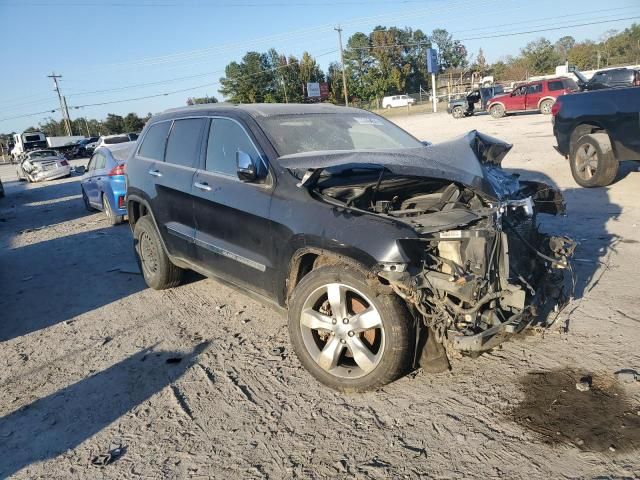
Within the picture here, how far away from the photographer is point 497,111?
96.6 feet

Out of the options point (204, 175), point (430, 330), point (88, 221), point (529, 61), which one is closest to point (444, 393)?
point (430, 330)

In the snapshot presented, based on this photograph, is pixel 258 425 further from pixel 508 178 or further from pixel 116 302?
pixel 116 302

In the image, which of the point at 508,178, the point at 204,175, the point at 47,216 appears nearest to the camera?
the point at 508,178

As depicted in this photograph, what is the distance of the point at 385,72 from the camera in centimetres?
8194

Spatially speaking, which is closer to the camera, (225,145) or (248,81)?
(225,145)

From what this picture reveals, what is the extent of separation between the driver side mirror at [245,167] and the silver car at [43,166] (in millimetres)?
23800

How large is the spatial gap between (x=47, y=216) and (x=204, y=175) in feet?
33.7

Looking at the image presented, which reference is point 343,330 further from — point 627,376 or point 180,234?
point 180,234

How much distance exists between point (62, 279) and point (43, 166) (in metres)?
20.3

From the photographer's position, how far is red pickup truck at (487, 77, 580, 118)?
27.9 m

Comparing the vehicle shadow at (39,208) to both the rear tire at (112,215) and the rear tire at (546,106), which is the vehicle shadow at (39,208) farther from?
the rear tire at (546,106)

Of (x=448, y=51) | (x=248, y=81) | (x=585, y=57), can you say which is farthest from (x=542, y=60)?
(x=248, y=81)

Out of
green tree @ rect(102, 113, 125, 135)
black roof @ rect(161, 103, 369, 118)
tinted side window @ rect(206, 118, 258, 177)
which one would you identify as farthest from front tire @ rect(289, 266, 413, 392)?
green tree @ rect(102, 113, 125, 135)

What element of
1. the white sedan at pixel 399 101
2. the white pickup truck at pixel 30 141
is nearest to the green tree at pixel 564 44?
the white sedan at pixel 399 101
